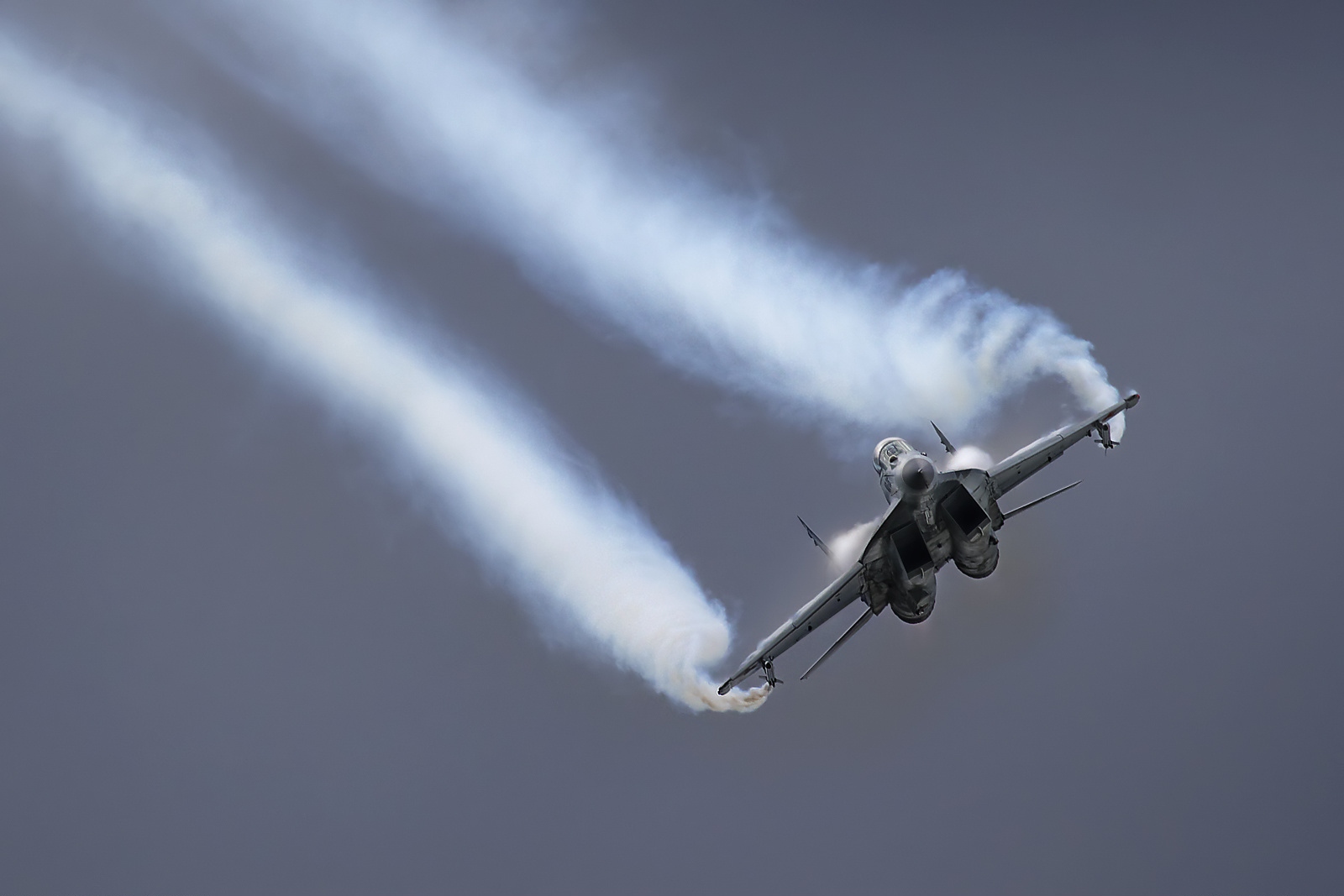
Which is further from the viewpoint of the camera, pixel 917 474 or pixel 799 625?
pixel 799 625

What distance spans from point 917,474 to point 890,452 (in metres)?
4.26

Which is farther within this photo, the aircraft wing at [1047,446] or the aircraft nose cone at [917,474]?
the aircraft wing at [1047,446]

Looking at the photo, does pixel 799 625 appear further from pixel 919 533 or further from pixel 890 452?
pixel 890 452

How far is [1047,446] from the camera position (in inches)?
2060

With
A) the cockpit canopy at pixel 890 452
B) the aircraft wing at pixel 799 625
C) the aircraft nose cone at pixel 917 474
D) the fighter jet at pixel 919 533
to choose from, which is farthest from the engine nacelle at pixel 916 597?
the aircraft nose cone at pixel 917 474

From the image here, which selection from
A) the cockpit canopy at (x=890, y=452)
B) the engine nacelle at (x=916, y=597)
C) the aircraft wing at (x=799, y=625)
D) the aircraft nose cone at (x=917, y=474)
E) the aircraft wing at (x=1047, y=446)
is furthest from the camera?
the aircraft wing at (x=799, y=625)

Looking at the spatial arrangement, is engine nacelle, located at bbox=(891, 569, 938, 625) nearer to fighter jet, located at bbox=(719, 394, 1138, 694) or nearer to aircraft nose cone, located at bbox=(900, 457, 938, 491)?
fighter jet, located at bbox=(719, 394, 1138, 694)

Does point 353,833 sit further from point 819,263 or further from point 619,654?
point 819,263

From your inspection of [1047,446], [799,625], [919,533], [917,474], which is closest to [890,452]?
[919,533]

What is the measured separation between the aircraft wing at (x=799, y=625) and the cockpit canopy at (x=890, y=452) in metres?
5.01

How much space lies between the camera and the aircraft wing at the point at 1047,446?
51.8 metres

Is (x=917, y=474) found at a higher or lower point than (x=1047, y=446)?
lower

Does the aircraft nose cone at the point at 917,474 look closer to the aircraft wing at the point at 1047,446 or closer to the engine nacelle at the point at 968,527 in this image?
the engine nacelle at the point at 968,527

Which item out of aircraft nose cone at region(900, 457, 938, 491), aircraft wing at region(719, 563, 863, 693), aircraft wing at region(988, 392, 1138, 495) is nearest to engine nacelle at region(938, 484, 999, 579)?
aircraft nose cone at region(900, 457, 938, 491)
